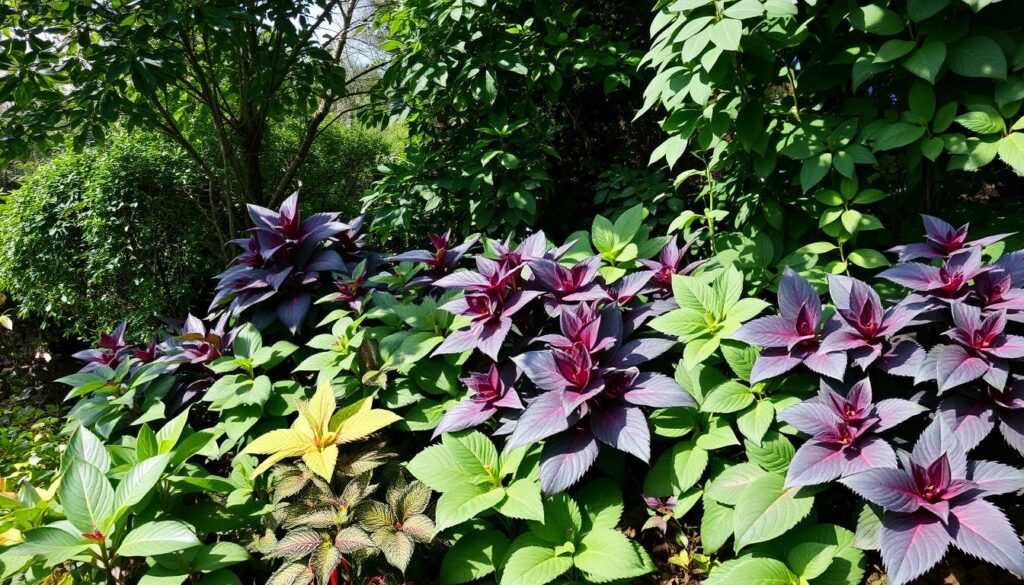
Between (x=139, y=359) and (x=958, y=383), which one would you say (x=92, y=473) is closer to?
(x=139, y=359)

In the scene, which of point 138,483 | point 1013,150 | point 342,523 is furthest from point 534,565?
point 1013,150

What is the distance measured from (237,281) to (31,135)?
1670mm

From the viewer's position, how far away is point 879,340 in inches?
60.3

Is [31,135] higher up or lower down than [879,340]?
higher up

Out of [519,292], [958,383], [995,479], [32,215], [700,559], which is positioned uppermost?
[32,215]

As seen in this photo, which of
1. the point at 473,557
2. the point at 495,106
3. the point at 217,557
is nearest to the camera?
the point at 217,557

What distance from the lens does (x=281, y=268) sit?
7.64ft

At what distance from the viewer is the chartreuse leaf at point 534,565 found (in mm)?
1433

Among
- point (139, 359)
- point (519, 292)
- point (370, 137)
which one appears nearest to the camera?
point (519, 292)

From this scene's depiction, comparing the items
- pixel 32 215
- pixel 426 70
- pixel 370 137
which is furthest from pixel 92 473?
pixel 370 137

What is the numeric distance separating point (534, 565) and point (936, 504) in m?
0.91

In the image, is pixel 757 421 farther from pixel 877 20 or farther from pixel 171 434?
pixel 171 434

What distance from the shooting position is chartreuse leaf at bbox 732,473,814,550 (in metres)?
1.38

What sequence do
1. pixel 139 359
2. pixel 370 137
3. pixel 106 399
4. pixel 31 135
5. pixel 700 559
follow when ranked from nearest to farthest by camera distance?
pixel 700 559
pixel 106 399
pixel 139 359
pixel 31 135
pixel 370 137
